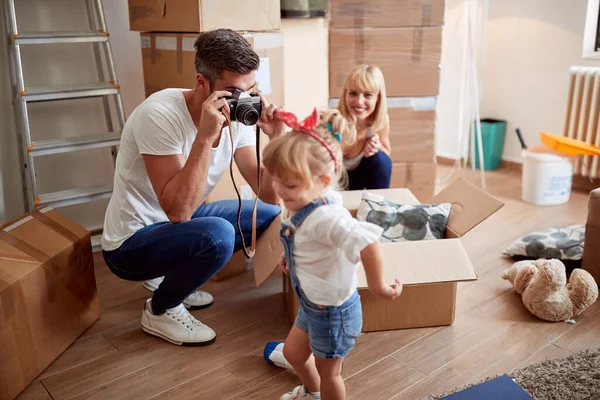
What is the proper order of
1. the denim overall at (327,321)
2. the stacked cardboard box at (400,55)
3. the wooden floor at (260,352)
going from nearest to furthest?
the denim overall at (327,321) → the wooden floor at (260,352) → the stacked cardboard box at (400,55)

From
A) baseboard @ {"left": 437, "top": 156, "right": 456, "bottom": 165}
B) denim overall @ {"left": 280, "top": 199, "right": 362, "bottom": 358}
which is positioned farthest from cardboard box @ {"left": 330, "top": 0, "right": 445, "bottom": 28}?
denim overall @ {"left": 280, "top": 199, "right": 362, "bottom": 358}

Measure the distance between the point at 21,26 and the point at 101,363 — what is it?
1.46m

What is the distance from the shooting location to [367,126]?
8.21 feet

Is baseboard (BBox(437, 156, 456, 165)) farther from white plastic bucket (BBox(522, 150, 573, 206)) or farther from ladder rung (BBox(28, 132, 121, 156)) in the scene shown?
ladder rung (BBox(28, 132, 121, 156))

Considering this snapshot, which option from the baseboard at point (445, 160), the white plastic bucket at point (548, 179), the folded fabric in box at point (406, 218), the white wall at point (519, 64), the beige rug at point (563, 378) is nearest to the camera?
the beige rug at point (563, 378)

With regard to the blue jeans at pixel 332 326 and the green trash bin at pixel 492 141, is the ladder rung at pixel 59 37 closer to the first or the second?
the blue jeans at pixel 332 326

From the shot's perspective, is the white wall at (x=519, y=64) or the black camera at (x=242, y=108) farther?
the white wall at (x=519, y=64)

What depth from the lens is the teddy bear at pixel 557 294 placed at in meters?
1.95

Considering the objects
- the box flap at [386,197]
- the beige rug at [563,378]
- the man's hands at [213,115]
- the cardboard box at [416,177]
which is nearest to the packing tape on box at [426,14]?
the cardboard box at [416,177]

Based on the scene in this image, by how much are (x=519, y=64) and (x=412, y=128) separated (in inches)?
49.2

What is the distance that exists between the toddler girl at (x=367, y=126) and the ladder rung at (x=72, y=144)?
3.21ft

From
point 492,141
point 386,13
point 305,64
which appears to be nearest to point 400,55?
point 386,13

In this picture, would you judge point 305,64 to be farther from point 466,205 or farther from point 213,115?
point 213,115

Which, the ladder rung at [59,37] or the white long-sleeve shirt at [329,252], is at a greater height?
the ladder rung at [59,37]
